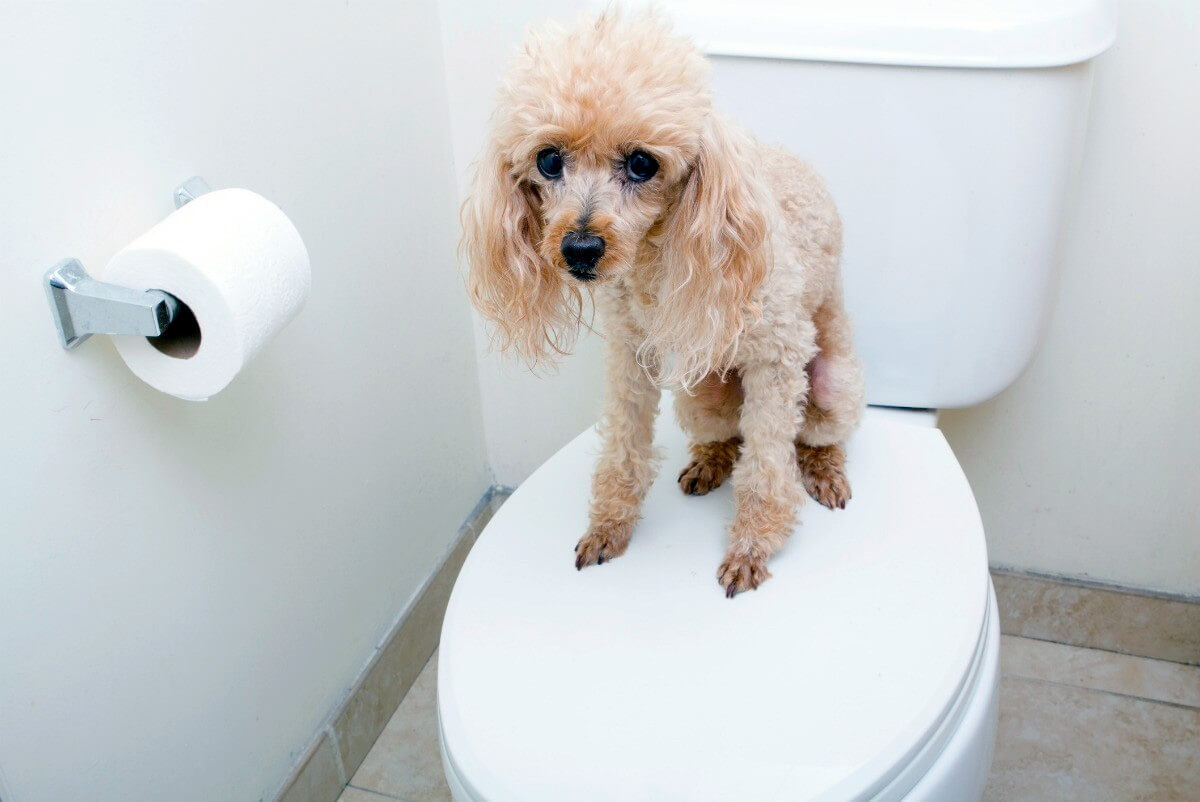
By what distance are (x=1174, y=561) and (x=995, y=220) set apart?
1.96ft

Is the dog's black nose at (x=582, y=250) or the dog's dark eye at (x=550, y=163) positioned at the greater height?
the dog's dark eye at (x=550, y=163)

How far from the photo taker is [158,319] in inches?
27.1

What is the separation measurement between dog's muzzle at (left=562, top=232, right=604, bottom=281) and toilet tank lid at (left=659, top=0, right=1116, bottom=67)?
0.91ft

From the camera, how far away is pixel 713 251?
739 millimetres

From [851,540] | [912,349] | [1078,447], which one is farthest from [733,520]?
[1078,447]

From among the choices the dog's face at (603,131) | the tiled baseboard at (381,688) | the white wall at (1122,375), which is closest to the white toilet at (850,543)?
the white wall at (1122,375)

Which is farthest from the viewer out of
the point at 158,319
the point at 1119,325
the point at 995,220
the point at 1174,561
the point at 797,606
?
the point at 1174,561

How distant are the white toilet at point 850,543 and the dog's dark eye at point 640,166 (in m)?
0.27

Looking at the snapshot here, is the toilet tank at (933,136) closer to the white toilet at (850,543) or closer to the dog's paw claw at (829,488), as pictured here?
the white toilet at (850,543)

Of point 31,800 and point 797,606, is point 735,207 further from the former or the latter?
point 31,800

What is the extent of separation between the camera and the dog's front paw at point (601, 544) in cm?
86

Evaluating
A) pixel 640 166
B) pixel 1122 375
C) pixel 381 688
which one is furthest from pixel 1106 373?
pixel 381 688

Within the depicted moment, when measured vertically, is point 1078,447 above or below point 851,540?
below

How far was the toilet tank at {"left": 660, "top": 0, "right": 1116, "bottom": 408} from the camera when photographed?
2.93 feet
